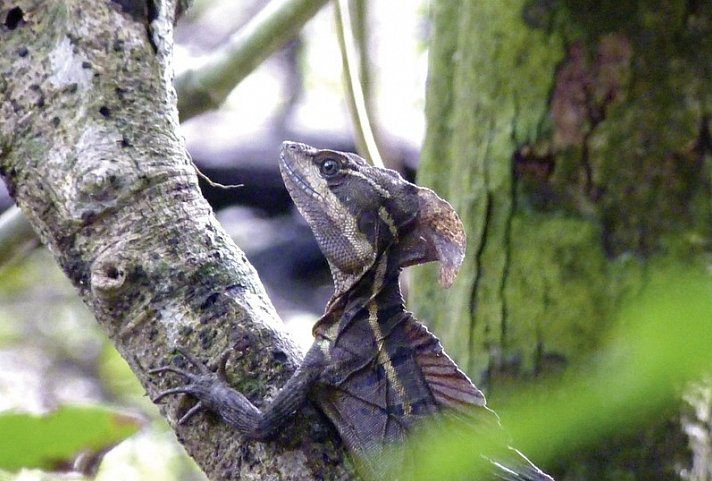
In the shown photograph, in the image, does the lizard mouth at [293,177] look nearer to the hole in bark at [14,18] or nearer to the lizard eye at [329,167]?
the lizard eye at [329,167]

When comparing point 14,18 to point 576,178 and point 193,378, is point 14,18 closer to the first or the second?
point 193,378

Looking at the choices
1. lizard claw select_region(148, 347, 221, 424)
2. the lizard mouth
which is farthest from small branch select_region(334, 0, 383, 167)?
lizard claw select_region(148, 347, 221, 424)

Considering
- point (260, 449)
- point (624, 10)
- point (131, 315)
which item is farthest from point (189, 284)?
point (624, 10)

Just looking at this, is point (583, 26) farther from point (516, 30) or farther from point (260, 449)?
point (260, 449)

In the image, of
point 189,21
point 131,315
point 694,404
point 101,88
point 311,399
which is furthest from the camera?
point 189,21

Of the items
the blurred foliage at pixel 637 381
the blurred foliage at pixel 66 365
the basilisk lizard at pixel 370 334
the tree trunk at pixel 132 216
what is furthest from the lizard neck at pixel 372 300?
the blurred foliage at pixel 637 381
